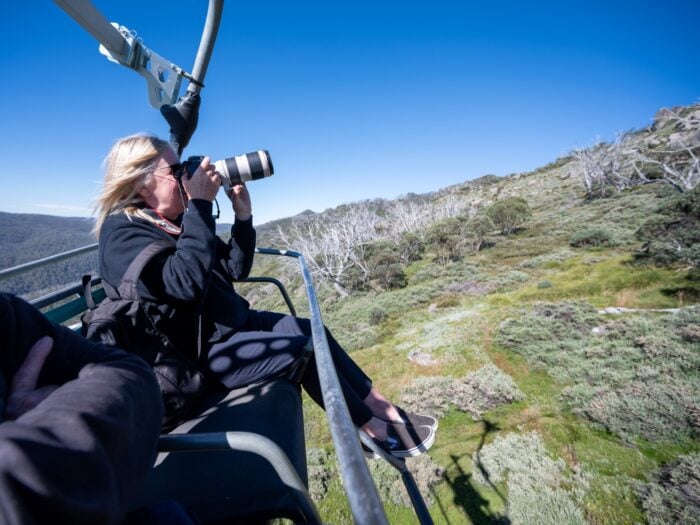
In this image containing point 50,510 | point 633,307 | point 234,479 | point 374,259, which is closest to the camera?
Answer: point 50,510

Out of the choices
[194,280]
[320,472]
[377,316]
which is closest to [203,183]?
[194,280]

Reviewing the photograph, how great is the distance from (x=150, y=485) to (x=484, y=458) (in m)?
3.91

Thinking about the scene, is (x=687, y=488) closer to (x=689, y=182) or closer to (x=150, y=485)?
(x=150, y=485)

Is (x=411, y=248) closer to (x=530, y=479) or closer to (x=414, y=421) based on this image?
(x=530, y=479)

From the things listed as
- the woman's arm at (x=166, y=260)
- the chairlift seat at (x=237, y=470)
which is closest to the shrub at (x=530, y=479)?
the chairlift seat at (x=237, y=470)

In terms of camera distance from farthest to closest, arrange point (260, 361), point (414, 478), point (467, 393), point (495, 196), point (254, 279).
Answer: point (495, 196)
point (467, 393)
point (414, 478)
point (254, 279)
point (260, 361)

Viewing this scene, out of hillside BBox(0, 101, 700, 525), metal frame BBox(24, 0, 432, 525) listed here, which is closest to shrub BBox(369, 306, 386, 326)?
hillside BBox(0, 101, 700, 525)

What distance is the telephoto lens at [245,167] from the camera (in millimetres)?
1963

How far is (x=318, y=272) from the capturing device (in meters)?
21.5

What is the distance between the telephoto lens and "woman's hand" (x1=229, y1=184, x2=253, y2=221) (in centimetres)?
11

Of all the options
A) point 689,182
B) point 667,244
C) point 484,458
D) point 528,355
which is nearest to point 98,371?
point 484,458

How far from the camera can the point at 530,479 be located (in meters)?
3.36

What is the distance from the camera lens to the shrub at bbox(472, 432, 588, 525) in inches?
117

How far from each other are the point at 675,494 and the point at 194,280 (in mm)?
4363
